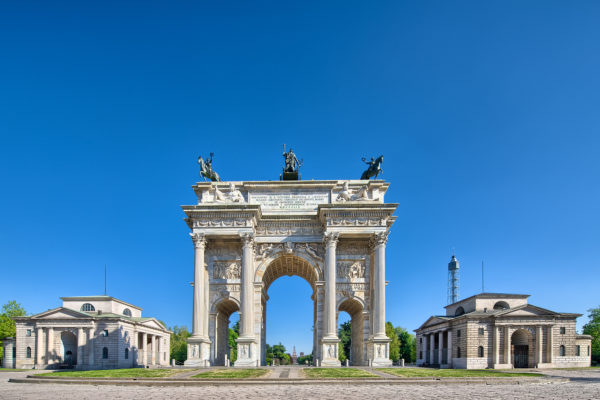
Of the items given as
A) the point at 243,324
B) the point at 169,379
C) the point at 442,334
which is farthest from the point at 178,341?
the point at 169,379

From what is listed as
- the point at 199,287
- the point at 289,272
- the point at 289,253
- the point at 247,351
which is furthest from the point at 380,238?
the point at 199,287

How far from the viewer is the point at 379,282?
37500 millimetres

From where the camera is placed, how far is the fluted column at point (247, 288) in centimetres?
3672

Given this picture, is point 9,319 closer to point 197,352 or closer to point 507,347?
point 197,352

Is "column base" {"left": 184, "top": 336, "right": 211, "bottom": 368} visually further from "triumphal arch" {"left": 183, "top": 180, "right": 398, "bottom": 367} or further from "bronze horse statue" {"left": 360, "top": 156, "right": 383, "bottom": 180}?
"bronze horse statue" {"left": 360, "top": 156, "right": 383, "bottom": 180}

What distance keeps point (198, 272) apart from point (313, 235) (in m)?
10.8

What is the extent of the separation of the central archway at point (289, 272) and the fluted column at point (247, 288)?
1.93 m

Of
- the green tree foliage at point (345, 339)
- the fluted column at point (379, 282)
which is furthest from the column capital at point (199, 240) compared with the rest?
the green tree foliage at point (345, 339)

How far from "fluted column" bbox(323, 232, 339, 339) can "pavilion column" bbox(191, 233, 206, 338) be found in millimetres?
10726

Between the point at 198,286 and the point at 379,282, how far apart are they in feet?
51.5

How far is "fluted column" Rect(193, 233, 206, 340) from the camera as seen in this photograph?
36.8 m

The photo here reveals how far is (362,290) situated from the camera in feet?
130

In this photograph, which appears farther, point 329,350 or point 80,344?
point 80,344

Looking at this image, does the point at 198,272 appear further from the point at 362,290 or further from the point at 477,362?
the point at 477,362
